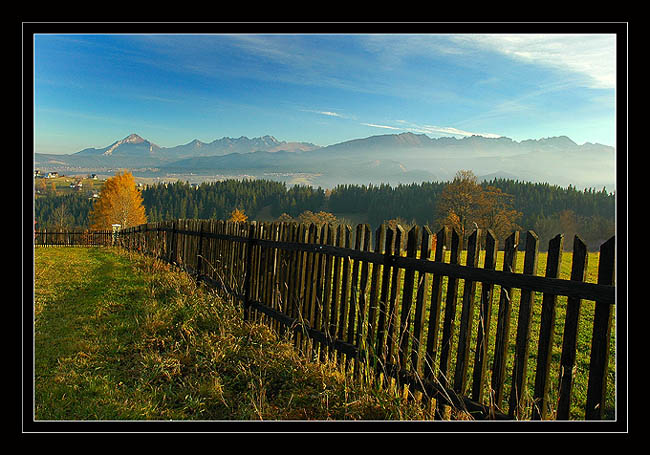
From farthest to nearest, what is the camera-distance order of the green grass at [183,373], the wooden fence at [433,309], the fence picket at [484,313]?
the green grass at [183,373] → the fence picket at [484,313] → the wooden fence at [433,309]

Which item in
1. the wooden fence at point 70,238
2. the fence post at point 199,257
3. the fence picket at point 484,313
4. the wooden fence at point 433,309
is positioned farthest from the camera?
the wooden fence at point 70,238

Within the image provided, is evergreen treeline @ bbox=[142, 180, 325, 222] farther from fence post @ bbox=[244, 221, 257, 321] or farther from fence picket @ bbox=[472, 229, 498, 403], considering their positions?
fence picket @ bbox=[472, 229, 498, 403]

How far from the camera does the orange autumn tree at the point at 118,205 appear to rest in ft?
166

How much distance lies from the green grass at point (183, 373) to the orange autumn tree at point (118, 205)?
46869 mm

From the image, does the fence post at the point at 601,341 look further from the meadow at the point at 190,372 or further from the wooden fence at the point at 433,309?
the meadow at the point at 190,372

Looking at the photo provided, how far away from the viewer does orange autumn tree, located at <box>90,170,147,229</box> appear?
166ft

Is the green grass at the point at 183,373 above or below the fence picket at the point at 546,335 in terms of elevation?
below

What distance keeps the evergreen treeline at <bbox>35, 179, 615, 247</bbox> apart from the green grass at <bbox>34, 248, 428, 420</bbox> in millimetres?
48017

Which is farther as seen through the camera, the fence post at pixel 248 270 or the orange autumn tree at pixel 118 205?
the orange autumn tree at pixel 118 205

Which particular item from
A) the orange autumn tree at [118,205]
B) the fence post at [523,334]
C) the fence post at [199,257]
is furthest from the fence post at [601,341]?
the orange autumn tree at [118,205]

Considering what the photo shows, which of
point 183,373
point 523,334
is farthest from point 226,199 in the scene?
point 523,334

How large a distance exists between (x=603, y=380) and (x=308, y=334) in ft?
10.1
